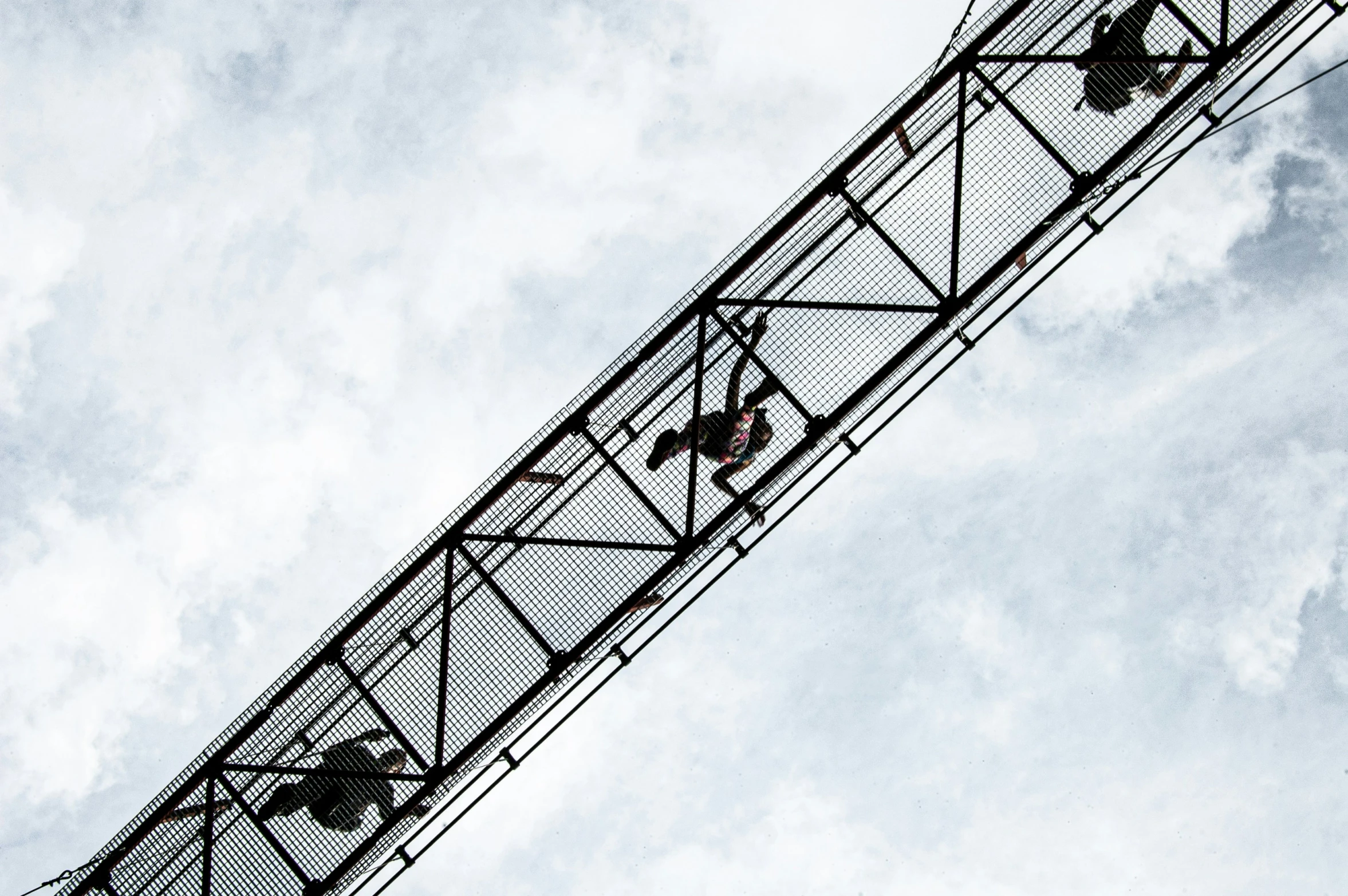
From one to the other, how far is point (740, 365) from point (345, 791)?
21.3 feet

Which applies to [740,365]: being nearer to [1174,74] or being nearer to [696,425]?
[696,425]

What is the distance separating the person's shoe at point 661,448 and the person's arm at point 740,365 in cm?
64

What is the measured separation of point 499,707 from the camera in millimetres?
11875

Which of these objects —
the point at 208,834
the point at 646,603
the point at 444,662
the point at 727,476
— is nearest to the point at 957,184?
the point at 727,476

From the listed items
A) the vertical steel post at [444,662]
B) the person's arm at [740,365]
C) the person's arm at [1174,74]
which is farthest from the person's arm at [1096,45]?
the vertical steel post at [444,662]

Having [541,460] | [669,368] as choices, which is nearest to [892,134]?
[669,368]

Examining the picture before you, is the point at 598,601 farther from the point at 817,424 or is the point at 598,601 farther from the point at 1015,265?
the point at 1015,265

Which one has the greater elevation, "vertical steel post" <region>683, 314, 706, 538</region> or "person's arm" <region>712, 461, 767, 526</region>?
"vertical steel post" <region>683, 314, 706, 538</region>

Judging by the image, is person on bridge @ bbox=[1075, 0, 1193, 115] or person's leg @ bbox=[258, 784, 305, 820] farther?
person's leg @ bbox=[258, 784, 305, 820]

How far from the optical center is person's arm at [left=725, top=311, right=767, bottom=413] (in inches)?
459

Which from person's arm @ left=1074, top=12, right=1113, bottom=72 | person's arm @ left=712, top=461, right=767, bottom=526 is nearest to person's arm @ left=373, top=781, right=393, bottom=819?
person's arm @ left=712, top=461, right=767, bottom=526

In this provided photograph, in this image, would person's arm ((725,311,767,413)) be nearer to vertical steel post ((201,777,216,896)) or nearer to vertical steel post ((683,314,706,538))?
vertical steel post ((683,314,706,538))

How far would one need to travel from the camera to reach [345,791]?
1234cm

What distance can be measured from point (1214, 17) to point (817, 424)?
5787mm
